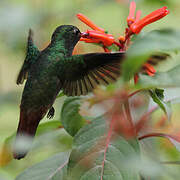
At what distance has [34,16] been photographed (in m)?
2.73

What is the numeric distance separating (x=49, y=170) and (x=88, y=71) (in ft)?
1.58

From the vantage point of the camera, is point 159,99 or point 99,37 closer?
point 159,99

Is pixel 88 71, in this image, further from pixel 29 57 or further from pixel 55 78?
pixel 29 57

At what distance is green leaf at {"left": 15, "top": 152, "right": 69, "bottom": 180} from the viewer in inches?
63.6

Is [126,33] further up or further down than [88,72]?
further up

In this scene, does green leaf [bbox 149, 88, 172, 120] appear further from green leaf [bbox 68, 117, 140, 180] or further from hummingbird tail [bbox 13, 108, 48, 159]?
hummingbird tail [bbox 13, 108, 48, 159]

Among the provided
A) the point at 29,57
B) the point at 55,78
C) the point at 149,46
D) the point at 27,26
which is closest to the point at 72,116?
the point at 55,78

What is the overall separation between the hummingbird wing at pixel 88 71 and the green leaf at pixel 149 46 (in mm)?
467

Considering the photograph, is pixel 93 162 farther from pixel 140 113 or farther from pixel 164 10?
pixel 164 10

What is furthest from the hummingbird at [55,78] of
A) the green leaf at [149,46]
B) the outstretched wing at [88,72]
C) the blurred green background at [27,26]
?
the blurred green background at [27,26]

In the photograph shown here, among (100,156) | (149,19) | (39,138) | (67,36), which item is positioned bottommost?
(39,138)

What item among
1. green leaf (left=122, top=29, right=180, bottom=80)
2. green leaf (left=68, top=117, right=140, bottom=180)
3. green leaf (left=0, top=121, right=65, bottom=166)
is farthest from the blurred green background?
green leaf (left=122, top=29, right=180, bottom=80)

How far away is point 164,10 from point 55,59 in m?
0.49

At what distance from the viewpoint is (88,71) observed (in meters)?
1.53
